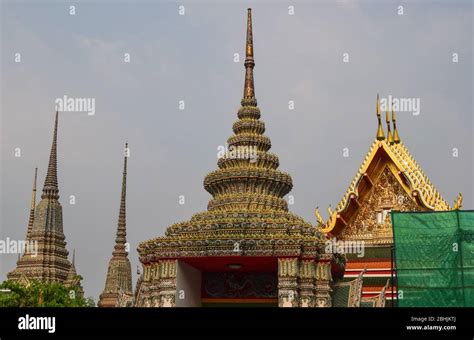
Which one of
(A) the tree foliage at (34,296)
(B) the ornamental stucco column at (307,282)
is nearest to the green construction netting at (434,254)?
(B) the ornamental stucco column at (307,282)

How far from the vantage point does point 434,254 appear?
85.1 feet

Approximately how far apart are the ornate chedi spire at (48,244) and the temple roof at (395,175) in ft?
78.9

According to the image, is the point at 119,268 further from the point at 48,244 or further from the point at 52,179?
the point at 52,179

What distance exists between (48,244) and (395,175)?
28061 mm

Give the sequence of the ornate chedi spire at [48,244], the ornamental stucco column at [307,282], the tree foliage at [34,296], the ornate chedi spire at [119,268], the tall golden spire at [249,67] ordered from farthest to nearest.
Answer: the ornate chedi spire at [119,268] < the ornate chedi spire at [48,244] < the tall golden spire at [249,67] < the tree foliage at [34,296] < the ornamental stucco column at [307,282]

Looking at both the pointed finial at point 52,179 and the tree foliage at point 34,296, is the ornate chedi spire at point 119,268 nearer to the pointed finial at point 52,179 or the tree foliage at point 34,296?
the pointed finial at point 52,179

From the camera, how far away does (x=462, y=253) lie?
85.0 feet

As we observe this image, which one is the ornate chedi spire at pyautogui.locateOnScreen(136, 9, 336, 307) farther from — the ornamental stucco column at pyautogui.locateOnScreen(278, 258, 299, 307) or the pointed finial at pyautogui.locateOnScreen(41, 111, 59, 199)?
the pointed finial at pyautogui.locateOnScreen(41, 111, 59, 199)

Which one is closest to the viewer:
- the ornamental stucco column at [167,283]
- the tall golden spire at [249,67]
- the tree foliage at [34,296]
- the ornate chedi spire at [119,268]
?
the ornamental stucco column at [167,283]

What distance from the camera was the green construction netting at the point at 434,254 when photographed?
2534cm

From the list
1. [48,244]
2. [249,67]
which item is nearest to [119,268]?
[48,244]

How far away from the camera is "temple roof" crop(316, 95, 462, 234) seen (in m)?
36.7

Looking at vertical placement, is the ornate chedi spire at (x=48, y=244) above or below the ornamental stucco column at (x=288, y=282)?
above
